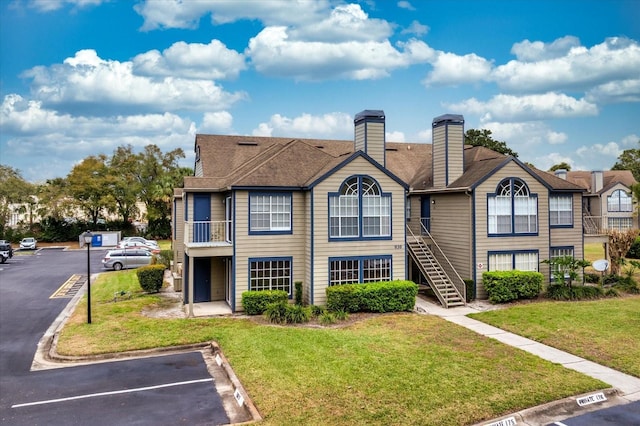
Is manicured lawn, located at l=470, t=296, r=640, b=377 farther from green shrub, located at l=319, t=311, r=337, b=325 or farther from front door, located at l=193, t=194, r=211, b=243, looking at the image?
front door, located at l=193, t=194, r=211, b=243

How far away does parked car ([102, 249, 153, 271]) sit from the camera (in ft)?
112

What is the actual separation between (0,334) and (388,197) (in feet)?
50.4

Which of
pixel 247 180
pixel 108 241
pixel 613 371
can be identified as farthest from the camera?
pixel 108 241

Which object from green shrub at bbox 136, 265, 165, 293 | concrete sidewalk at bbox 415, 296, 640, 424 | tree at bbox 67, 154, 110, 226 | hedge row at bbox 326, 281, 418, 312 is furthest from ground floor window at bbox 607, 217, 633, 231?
tree at bbox 67, 154, 110, 226

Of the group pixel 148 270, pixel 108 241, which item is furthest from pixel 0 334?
pixel 108 241

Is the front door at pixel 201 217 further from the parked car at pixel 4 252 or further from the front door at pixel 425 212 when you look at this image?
the parked car at pixel 4 252

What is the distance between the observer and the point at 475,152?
25.2 meters

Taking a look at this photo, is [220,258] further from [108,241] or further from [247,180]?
[108,241]

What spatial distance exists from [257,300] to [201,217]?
493 centimetres

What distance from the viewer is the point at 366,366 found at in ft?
40.4

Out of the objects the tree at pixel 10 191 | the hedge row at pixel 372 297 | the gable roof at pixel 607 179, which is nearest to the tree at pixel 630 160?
the gable roof at pixel 607 179

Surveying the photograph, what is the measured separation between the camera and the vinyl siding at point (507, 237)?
71.2 ft

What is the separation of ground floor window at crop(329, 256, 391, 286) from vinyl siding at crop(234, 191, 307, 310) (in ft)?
4.44

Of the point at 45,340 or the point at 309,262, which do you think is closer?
the point at 45,340
